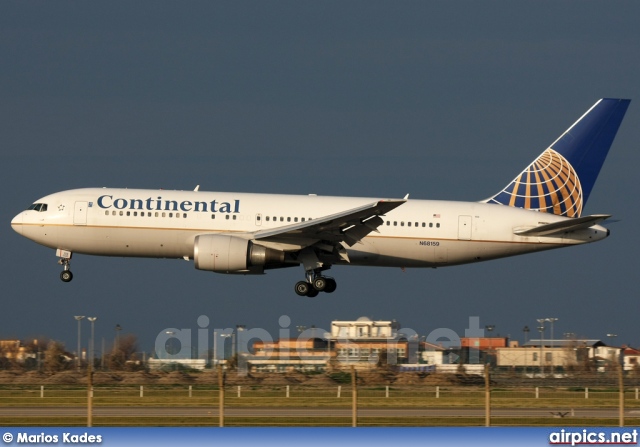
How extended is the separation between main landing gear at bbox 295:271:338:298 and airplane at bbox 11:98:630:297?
4 cm

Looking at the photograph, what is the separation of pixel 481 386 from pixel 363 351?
12.3 meters

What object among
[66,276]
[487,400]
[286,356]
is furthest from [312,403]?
[66,276]

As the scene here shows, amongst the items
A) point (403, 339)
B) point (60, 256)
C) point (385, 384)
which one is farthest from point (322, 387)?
point (403, 339)

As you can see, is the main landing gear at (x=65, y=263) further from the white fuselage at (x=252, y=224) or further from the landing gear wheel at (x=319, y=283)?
the landing gear wheel at (x=319, y=283)

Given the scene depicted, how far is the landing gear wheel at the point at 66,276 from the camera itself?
146 ft

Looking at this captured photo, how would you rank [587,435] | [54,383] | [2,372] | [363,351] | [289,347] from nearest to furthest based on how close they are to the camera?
[587,435], [54,383], [2,372], [289,347], [363,351]

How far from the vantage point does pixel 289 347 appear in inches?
1907

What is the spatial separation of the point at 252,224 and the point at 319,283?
12.2 ft

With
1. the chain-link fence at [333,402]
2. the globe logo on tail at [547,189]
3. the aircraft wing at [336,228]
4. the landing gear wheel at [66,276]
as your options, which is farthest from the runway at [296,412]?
the globe logo on tail at [547,189]

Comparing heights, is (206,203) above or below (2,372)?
above

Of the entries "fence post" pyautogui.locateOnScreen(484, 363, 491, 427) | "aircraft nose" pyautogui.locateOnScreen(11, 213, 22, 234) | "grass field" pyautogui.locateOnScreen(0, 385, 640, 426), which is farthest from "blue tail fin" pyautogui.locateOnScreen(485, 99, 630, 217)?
"fence post" pyautogui.locateOnScreen(484, 363, 491, 427)

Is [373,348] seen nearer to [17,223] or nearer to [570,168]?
[570,168]

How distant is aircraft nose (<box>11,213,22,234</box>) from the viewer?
143 ft

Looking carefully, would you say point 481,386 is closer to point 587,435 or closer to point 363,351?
point 363,351
